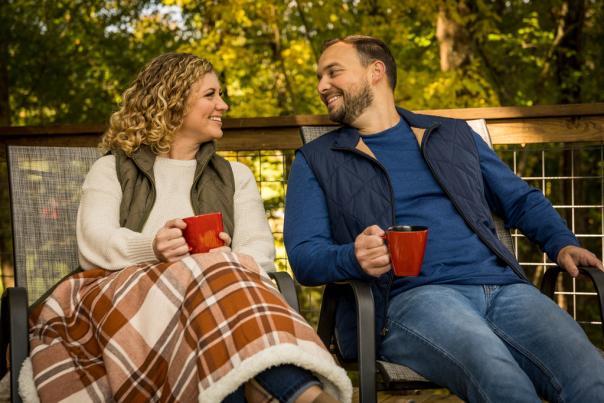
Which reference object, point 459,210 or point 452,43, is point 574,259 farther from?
point 452,43

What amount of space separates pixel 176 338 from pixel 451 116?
1.80 metres

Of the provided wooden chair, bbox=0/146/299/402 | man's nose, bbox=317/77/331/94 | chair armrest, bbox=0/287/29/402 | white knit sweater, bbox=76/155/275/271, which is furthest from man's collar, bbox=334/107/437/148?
chair armrest, bbox=0/287/29/402

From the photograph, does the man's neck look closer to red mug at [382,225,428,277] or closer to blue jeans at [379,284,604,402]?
blue jeans at [379,284,604,402]

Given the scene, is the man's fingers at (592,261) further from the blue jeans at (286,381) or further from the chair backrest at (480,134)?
the blue jeans at (286,381)

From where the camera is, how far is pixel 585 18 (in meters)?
9.14

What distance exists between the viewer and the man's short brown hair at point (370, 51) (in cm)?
289

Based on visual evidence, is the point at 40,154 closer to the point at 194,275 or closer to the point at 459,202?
the point at 194,275

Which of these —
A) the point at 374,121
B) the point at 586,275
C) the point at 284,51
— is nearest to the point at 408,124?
the point at 374,121

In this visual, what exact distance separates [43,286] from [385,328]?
114 centimetres

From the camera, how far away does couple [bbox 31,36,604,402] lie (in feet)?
6.22

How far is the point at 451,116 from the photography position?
3307 millimetres

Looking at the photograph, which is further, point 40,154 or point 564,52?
point 564,52

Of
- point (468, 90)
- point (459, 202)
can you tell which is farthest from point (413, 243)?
point (468, 90)

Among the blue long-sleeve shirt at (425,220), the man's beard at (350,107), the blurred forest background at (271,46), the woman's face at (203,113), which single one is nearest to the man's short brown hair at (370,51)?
the man's beard at (350,107)
